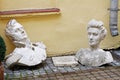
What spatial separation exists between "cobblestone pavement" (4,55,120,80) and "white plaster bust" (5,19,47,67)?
158 mm

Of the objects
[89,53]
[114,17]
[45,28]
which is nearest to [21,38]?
[45,28]

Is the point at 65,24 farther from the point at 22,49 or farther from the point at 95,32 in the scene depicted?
the point at 22,49

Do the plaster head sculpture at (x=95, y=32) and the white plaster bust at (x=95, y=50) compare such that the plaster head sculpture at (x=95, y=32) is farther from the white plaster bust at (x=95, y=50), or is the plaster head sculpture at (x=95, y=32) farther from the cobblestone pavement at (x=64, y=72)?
the cobblestone pavement at (x=64, y=72)

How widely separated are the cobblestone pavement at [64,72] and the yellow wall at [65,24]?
0.69 metres

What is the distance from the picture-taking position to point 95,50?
18.6 ft

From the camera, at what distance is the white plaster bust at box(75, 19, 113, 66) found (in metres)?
5.50

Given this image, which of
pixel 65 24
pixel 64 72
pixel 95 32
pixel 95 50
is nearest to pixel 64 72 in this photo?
pixel 64 72

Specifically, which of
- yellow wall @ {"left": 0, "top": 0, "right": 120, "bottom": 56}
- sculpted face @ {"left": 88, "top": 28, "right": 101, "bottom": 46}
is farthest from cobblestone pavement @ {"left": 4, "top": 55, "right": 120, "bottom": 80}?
yellow wall @ {"left": 0, "top": 0, "right": 120, "bottom": 56}

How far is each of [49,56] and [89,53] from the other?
3.57 feet

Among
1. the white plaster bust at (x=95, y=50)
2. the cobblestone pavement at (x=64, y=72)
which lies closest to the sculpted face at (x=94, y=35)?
the white plaster bust at (x=95, y=50)

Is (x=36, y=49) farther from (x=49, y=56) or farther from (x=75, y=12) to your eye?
(x=75, y=12)

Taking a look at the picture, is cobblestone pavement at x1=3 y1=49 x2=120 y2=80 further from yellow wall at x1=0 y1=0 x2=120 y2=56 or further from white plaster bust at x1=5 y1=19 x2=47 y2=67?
yellow wall at x1=0 y1=0 x2=120 y2=56

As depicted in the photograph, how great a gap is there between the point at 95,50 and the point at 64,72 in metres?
0.79

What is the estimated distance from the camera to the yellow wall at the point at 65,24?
6223mm
